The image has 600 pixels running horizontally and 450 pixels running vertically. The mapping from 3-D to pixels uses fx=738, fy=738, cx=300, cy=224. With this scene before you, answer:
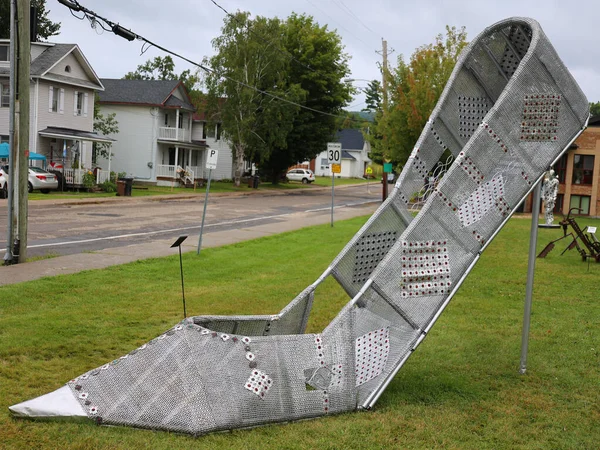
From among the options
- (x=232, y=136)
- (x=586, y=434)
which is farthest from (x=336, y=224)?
(x=232, y=136)

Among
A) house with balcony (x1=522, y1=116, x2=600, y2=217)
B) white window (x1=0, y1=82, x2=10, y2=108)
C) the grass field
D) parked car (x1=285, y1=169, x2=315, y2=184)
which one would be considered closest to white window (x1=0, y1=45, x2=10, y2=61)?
white window (x1=0, y1=82, x2=10, y2=108)

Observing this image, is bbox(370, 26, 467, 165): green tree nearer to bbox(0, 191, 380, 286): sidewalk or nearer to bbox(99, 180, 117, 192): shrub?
bbox(0, 191, 380, 286): sidewalk

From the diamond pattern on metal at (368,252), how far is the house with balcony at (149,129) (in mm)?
46591

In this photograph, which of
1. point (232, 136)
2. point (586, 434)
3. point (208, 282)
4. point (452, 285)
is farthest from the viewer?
point (232, 136)

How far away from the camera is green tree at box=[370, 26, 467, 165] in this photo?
114 feet

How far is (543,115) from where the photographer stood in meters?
6.96

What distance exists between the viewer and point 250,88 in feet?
170

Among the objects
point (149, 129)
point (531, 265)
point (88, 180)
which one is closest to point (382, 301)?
point (531, 265)

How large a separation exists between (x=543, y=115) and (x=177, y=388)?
419 centimetres

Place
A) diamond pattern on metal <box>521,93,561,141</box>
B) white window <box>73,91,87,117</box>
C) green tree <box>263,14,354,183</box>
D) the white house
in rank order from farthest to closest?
1. the white house
2. green tree <box>263,14,354,183</box>
3. white window <box>73,91,87,117</box>
4. diamond pattern on metal <box>521,93,561,141</box>

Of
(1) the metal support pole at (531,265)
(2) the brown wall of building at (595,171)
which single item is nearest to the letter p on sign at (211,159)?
(1) the metal support pole at (531,265)

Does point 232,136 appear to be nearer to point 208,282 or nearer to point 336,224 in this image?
point 336,224

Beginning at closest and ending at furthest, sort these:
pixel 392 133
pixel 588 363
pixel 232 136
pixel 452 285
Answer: pixel 452 285 → pixel 588 363 → pixel 392 133 → pixel 232 136

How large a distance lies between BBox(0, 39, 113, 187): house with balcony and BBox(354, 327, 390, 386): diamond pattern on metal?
36.5 metres
